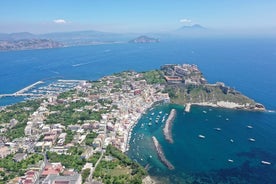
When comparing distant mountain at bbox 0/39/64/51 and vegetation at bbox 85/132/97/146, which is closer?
vegetation at bbox 85/132/97/146

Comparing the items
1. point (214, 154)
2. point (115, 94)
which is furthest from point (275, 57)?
point (214, 154)

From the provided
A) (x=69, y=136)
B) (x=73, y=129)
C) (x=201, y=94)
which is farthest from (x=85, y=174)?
(x=201, y=94)

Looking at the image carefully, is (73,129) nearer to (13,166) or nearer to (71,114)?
(71,114)

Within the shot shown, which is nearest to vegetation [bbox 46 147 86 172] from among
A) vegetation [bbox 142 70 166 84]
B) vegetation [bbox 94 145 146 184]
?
vegetation [bbox 94 145 146 184]

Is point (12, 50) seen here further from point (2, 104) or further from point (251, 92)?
point (251, 92)

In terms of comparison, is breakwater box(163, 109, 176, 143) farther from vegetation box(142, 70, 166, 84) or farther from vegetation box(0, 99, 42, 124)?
vegetation box(0, 99, 42, 124)
